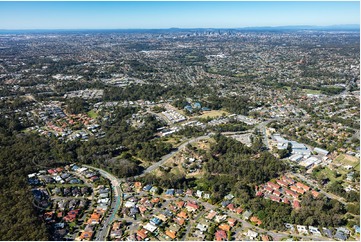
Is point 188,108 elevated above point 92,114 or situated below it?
above

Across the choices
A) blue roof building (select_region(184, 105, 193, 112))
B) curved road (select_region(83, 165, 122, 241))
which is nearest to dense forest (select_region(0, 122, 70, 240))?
curved road (select_region(83, 165, 122, 241))

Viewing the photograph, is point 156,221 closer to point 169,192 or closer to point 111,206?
point 169,192

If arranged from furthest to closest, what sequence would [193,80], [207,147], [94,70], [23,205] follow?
[94,70]
[193,80]
[207,147]
[23,205]

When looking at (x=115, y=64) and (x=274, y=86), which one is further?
(x=115, y=64)

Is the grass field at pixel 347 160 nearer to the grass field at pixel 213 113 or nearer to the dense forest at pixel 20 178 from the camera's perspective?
the grass field at pixel 213 113

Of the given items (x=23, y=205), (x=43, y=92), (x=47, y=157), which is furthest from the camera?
(x=43, y=92)

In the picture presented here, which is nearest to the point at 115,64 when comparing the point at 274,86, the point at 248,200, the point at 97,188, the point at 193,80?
the point at 193,80

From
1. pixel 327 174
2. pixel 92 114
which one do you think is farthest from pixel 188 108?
pixel 327 174

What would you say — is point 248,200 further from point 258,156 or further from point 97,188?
point 97,188

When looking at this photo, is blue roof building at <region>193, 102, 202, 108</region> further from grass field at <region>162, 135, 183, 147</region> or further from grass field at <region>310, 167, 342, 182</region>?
grass field at <region>310, 167, 342, 182</region>
